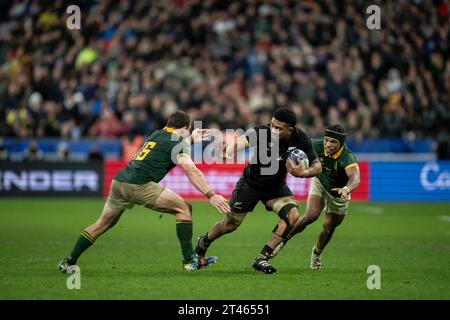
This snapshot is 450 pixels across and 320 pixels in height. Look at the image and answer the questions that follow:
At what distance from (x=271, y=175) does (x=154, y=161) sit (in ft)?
5.52

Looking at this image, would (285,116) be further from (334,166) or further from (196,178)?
(196,178)

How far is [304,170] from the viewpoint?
39.3 feet

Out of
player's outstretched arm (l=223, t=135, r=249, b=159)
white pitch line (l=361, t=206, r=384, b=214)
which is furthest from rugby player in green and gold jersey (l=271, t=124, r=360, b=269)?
white pitch line (l=361, t=206, r=384, b=214)

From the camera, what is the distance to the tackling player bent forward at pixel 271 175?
39.7 feet

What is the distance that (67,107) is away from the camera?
27.6 m

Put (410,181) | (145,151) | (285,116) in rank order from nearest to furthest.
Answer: (285,116)
(145,151)
(410,181)

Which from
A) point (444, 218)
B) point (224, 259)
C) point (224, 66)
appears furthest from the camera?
point (224, 66)

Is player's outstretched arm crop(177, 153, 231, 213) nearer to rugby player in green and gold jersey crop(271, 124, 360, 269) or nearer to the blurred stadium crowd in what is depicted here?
rugby player in green and gold jersey crop(271, 124, 360, 269)

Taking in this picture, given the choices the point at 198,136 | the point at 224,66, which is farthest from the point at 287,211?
the point at 224,66

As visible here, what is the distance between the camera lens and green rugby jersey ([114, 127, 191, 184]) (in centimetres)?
1195

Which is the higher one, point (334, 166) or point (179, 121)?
point (179, 121)

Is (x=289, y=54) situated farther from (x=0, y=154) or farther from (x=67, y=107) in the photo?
(x=0, y=154)
